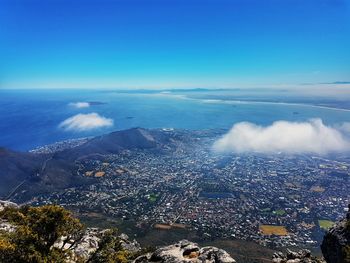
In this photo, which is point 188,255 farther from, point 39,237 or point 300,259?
point 39,237

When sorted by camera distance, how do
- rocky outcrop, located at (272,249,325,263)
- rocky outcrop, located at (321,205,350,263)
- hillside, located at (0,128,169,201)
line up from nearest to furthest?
rocky outcrop, located at (321,205,350,263) < rocky outcrop, located at (272,249,325,263) < hillside, located at (0,128,169,201)

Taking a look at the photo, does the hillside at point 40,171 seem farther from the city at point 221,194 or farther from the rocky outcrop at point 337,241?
the rocky outcrop at point 337,241

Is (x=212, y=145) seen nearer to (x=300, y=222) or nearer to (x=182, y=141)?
(x=182, y=141)

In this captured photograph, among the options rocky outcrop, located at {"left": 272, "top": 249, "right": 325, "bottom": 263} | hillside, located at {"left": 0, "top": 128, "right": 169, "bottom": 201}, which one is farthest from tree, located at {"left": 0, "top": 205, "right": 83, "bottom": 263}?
hillside, located at {"left": 0, "top": 128, "right": 169, "bottom": 201}

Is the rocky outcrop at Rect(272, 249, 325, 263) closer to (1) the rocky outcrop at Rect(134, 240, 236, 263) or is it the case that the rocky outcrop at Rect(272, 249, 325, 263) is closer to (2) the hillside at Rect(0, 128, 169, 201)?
(1) the rocky outcrop at Rect(134, 240, 236, 263)

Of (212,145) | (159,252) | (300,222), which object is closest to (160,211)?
(300,222)

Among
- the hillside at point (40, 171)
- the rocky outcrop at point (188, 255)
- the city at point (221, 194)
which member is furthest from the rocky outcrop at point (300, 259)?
the hillside at point (40, 171)
